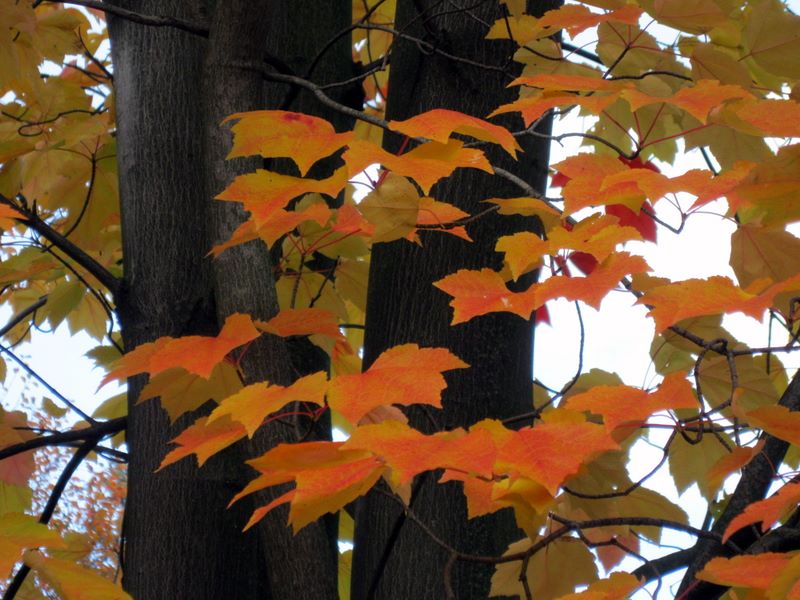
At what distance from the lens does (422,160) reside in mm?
954

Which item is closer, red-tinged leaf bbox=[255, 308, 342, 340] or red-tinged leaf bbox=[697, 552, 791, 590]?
red-tinged leaf bbox=[697, 552, 791, 590]

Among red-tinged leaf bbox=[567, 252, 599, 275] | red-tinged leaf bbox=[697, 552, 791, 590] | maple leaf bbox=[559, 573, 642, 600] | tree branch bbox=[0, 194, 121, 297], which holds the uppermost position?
tree branch bbox=[0, 194, 121, 297]

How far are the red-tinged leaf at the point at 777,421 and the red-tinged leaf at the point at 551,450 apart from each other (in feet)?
0.56

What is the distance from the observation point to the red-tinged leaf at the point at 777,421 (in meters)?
0.80

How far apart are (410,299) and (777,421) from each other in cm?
73

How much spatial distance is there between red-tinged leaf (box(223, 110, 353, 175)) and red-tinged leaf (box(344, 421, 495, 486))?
1.31 feet

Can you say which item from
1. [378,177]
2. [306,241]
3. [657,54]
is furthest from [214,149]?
[657,54]

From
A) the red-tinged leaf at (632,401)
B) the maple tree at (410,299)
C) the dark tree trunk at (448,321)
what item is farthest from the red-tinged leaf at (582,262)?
the red-tinged leaf at (632,401)

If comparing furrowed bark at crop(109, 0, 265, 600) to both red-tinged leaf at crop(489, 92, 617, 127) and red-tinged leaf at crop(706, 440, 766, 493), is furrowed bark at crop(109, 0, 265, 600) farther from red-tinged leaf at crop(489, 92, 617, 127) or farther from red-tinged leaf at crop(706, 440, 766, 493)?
red-tinged leaf at crop(706, 440, 766, 493)

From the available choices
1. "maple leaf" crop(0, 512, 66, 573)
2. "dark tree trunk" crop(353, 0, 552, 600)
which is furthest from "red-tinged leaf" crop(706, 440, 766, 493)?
"maple leaf" crop(0, 512, 66, 573)

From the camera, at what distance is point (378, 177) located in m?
1.10

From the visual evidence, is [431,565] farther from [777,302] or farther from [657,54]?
[657,54]

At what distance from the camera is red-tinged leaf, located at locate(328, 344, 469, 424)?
0.79m

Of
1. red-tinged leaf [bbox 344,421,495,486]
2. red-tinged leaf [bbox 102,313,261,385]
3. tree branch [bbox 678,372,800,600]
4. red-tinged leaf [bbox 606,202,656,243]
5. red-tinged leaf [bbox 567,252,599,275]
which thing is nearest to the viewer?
red-tinged leaf [bbox 344,421,495,486]
